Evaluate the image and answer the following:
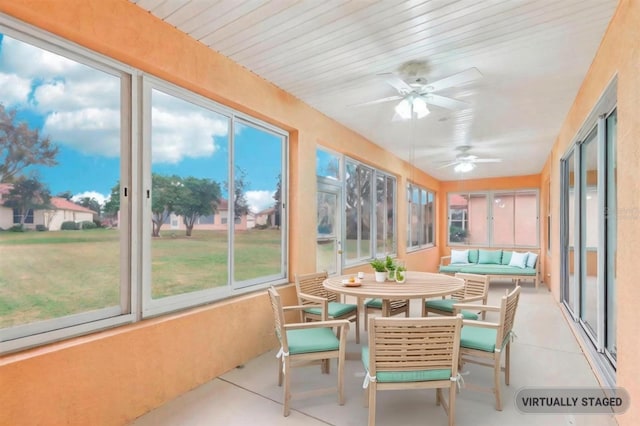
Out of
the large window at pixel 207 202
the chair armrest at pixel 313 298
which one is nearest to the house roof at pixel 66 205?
the large window at pixel 207 202

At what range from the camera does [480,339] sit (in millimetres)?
2574

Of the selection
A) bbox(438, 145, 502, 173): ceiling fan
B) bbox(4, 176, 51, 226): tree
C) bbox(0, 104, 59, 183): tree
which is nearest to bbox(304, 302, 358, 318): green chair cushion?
bbox(4, 176, 51, 226): tree

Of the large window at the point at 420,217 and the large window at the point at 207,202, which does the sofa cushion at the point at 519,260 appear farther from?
the large window at the point at 207,202

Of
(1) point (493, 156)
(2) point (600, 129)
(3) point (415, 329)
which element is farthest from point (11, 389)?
(1) point (493, 156)

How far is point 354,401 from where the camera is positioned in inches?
99.0

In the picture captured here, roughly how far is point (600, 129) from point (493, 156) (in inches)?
164

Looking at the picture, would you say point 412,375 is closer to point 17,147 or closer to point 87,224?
point 87,224

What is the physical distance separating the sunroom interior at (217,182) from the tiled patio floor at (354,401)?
0.02m

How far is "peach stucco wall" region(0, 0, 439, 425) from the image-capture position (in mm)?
1862

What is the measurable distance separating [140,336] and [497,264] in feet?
26.2

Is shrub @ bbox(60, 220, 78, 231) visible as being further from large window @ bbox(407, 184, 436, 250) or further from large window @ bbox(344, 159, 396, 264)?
large window @ bbox(407, 184, 436, 250)

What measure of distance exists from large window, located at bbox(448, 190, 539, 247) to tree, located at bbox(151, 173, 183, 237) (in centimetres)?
887

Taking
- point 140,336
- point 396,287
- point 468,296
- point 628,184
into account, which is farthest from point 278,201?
point 628,184

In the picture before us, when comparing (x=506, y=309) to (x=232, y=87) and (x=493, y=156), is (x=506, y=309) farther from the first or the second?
(x=493, y=156)
